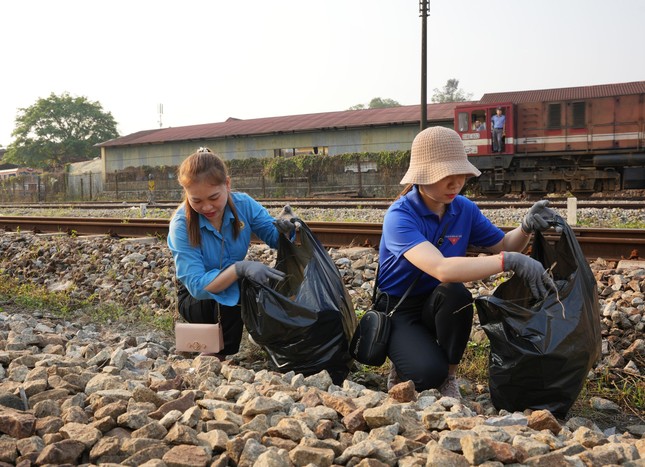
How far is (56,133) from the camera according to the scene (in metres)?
58.7

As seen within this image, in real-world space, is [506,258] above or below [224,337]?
above

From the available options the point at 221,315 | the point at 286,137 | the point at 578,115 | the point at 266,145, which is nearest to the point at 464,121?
the point at 578,115

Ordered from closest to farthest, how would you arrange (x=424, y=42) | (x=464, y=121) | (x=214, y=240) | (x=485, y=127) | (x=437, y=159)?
(x=437, y=159) → (x=214, y=240) → (x=424, y=42) → (x=485, y=127) → (x=464, y=121)

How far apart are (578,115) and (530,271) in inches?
699

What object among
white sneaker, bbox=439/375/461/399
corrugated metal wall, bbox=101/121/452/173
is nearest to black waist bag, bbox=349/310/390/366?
white sneaker, bbox=439/375/461/399

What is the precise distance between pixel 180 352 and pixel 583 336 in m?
2.51

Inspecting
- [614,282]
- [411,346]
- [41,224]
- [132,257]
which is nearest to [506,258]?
[411,346]

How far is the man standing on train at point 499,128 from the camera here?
1925cm

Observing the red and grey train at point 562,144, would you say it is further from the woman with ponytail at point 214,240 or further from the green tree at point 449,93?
the green tree at point 449,93

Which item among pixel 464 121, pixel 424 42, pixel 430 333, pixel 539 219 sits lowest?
pixel 430 333

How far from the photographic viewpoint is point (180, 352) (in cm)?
419

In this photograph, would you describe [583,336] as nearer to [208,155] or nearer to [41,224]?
[208,155]

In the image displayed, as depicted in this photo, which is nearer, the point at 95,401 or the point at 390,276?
the point at 95,401

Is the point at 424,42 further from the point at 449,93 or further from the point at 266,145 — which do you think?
the point at 449,93
